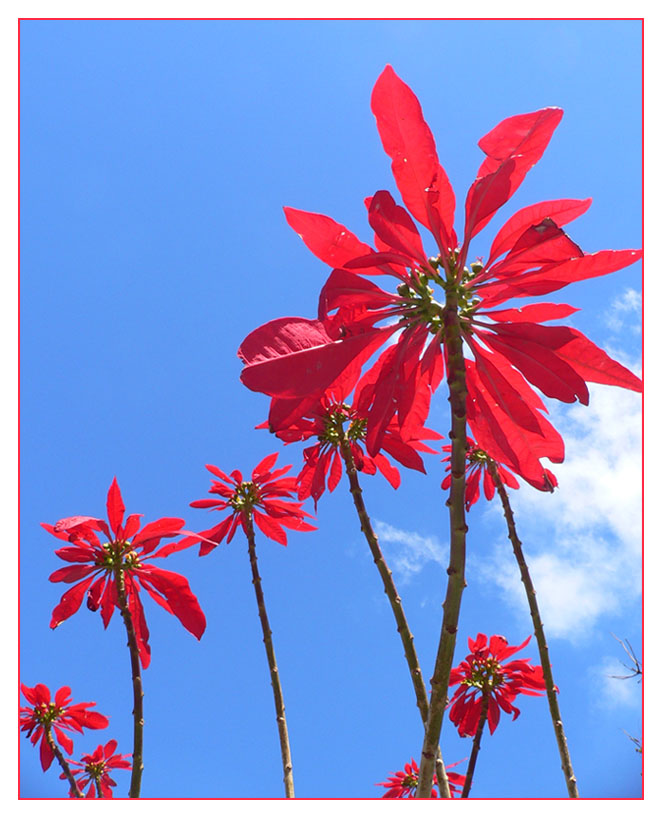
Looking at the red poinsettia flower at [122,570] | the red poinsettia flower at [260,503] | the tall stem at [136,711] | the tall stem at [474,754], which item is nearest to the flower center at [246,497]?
the red poinsettia flower at [260,503]

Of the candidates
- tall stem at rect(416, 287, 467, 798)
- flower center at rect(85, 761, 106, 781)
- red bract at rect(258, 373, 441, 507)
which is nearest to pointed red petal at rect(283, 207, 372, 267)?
tall stem at rect(416, 287, 467, 798)

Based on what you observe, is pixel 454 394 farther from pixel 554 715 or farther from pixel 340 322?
pixel 554 715

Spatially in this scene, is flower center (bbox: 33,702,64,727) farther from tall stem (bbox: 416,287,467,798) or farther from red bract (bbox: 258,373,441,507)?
tall stem (bbox: 416,287,467,798)

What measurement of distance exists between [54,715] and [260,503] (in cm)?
194

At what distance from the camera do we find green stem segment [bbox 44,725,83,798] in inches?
122

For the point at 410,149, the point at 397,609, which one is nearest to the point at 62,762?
the point at 397,609

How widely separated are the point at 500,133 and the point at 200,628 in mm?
2258

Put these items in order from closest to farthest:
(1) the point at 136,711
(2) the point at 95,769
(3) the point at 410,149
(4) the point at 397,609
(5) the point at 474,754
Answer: (3) the point at 410,149 < (1) the point at 136,711 < (4) the point at 397,609 < (5) the point at 474,754 < (2) the point at 95,769

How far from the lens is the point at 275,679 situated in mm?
3318

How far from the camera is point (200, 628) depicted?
291cm

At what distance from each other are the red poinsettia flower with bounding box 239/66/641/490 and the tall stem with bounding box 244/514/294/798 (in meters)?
1.65

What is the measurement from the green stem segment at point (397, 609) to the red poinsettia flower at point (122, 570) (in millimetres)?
751

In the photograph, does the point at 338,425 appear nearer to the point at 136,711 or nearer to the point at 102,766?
the point at 136,711
